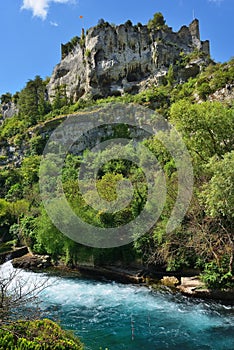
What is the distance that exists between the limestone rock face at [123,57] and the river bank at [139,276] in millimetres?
35033

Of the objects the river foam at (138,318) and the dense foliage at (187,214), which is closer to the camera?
the river foam at (138,318)

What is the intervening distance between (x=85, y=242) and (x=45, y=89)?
1952 inches

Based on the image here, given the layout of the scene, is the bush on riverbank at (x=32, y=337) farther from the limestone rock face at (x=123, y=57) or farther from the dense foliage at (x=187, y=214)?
the limestone rock face at (x=123, y=57)

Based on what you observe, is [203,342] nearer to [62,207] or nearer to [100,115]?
[62,207]

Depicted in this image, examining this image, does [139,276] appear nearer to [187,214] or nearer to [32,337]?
[187,214]

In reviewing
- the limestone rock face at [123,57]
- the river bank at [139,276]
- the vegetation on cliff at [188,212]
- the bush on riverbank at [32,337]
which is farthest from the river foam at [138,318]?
the limestone rock face at [123,57]

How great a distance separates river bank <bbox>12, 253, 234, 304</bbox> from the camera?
12700mm

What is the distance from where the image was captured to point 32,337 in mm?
5434

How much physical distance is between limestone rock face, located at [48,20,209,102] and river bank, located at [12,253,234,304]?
35.0 meters

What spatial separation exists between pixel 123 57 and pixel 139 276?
142 feet

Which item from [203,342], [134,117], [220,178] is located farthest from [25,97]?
[203,342]

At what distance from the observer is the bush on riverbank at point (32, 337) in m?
5.00

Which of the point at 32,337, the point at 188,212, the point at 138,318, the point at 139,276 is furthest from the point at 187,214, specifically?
the point at 32,337

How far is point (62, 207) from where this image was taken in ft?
63.2
